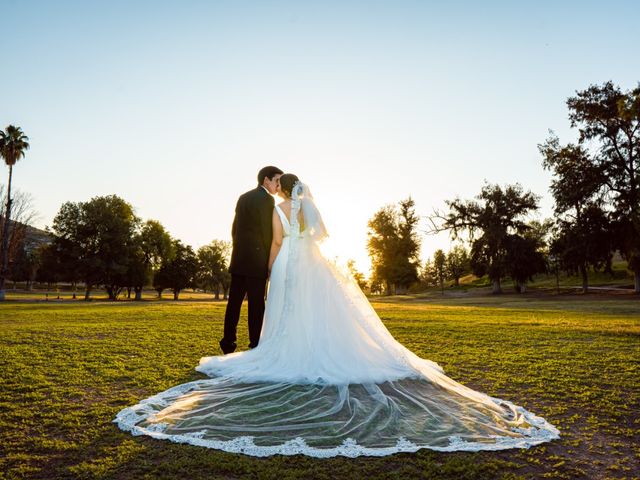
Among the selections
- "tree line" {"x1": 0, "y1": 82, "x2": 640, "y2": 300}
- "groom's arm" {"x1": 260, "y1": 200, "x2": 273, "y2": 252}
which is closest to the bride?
"groom's arm" {"x1": 260, "y1": 200, "x2": 273, "y2": 252}

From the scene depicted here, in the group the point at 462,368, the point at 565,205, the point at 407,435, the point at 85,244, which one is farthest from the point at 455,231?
the point at 407,435

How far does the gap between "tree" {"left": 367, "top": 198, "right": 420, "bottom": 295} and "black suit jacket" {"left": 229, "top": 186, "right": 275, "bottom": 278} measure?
Answer: 206 feet

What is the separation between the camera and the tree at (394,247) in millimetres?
69500

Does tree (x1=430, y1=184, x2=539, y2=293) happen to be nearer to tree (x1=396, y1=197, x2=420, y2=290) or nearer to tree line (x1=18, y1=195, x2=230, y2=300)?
tree (x1=396, y1=197, x2=420, y2=290)

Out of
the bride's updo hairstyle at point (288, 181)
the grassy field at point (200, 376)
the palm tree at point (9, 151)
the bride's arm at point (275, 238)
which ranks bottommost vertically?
the grassy field at point (200, 376)

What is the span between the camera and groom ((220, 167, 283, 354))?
777 cm

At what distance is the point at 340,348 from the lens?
6207 millimetres

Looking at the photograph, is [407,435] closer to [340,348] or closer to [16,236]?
[340,348]

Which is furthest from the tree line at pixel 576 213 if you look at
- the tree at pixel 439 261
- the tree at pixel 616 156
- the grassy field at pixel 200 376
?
the tree at pixel 439 261

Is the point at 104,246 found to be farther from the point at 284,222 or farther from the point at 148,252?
the point at 284,222

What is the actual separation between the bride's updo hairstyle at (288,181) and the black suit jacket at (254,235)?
0.33 meters

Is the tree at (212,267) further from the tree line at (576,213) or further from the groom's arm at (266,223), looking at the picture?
the groom's arm at (266,223)

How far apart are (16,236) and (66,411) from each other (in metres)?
54.6

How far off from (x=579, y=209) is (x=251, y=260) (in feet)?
152
